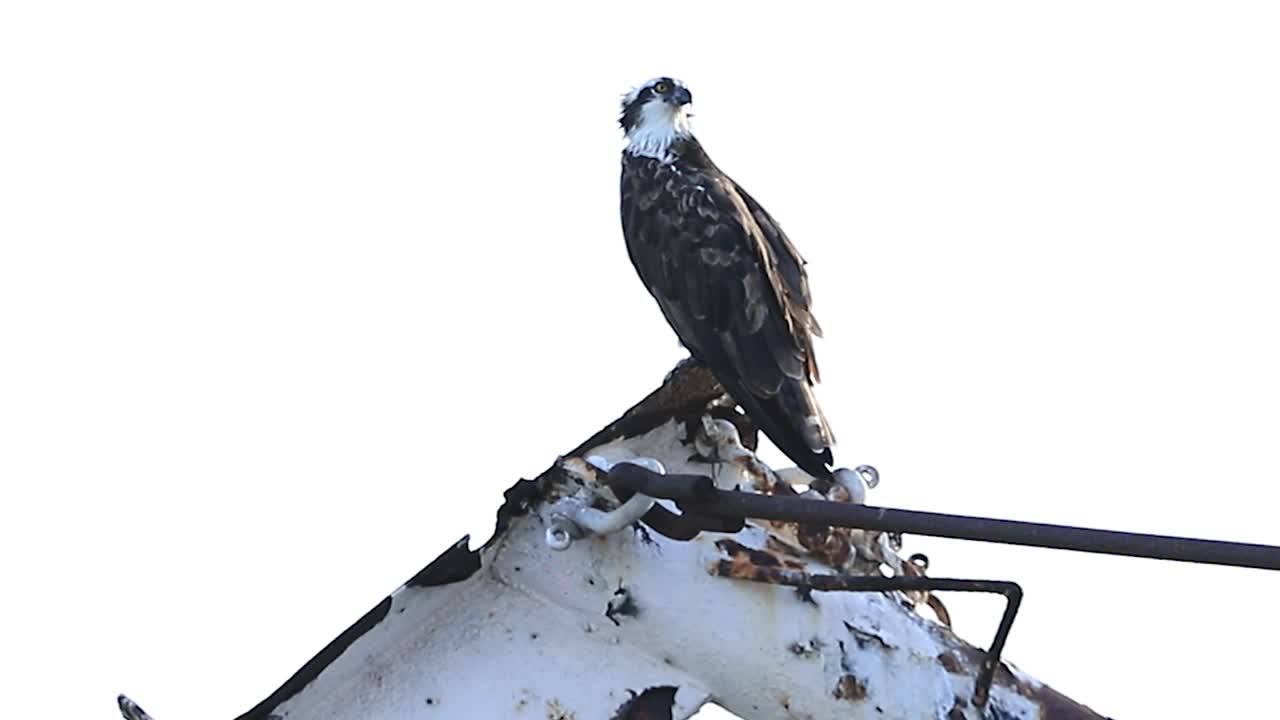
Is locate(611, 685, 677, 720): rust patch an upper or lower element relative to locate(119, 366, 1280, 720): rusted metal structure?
lower

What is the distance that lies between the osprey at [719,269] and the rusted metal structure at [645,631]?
185cm

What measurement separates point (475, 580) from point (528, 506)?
149 millimetres

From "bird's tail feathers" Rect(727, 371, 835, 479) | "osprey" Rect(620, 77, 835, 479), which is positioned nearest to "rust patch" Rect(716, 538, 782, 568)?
"bird's tail feathers" Rect(727, 371, 835, 479)

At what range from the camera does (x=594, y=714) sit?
3492mm

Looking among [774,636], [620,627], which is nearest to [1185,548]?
[774,636]

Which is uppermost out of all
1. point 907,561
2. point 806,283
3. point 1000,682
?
point 806,283

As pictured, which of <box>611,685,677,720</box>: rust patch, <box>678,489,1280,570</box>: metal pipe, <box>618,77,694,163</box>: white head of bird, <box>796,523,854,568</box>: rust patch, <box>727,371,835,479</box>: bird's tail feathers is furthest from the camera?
<box>618,77,694,163</box>: white head of bird

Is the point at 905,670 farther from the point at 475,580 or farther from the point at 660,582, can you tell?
the point at 475,580

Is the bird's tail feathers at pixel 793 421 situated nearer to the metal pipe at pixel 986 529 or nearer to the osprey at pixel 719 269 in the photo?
the osprey at pixel 719 269

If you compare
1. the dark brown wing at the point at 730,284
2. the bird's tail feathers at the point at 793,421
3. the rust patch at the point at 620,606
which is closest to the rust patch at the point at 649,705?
the rust patch at the point at 620,606

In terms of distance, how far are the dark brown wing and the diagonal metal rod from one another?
2088 mm

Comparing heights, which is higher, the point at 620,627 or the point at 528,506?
the point at 528,506

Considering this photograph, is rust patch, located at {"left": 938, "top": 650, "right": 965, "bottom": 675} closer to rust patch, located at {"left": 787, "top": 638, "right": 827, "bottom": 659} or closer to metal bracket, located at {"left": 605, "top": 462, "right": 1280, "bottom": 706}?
metal bracket, located at {"left": 605, "top": 462, "right": 1280, "bottom": 706}

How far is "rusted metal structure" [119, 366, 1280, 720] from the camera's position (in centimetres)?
345
